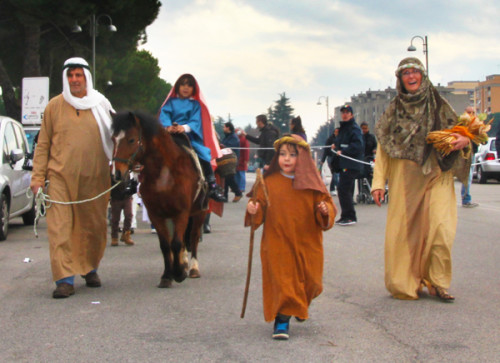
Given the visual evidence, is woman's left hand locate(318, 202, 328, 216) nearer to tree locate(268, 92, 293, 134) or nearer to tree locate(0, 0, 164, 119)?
tree locate(0, 0, 164, 119)

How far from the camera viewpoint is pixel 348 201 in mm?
13547

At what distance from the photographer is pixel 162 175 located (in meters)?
7.34

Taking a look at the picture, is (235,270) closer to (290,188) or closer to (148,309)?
(148,309)

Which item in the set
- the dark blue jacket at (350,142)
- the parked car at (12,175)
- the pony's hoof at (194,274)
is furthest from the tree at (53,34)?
the pony's hoof at (194,274)

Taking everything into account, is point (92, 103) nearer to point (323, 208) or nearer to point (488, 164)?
point (323, 208)

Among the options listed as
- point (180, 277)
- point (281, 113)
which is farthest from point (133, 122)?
point (281, 113)

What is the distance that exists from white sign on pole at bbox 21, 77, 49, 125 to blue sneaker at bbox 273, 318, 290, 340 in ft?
61.4

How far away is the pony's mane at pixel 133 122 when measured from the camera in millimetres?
6898

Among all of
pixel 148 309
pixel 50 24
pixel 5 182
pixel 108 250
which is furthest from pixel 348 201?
pixel 50 24

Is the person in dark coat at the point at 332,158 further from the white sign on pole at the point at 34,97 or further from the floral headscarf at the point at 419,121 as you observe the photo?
the white sign on pole at the point at 34,97

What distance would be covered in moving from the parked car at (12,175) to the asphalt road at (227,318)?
7.56ft

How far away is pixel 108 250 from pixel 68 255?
10.7ft

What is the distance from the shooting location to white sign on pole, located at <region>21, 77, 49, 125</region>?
74.3ft

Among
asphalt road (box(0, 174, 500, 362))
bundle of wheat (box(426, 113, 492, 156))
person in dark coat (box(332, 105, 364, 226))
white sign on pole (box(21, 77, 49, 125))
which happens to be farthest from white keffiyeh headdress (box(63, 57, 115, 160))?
white sign on pole (box(21, 77, 49, 125))
